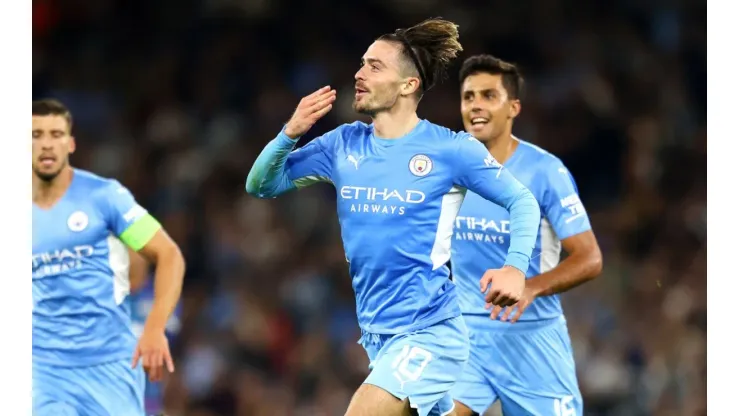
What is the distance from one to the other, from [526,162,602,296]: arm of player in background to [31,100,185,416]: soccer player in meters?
1.61

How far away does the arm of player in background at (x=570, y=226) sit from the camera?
4.76 m

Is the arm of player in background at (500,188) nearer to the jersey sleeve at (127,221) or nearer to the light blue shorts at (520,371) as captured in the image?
the light blue shorts at (520,371)

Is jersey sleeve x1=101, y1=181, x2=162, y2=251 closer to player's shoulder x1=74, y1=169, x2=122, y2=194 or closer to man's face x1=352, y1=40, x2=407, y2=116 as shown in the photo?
player's shoulder x1=74, y1=169, x2=122, y2=194

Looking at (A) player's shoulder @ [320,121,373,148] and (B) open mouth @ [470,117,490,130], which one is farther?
(B) open mouth @ [470,117,490,130]

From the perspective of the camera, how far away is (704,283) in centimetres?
661

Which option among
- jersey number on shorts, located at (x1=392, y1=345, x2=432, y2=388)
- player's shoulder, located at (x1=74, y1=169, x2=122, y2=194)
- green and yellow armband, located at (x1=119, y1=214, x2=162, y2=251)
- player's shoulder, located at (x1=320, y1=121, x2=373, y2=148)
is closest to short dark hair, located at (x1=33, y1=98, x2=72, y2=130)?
player's shoulder, located at (x1=74, y1=169, x2=122, y2=194)

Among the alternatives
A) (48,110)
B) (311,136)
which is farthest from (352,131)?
(311,136)

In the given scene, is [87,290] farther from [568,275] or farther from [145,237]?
[568,275]

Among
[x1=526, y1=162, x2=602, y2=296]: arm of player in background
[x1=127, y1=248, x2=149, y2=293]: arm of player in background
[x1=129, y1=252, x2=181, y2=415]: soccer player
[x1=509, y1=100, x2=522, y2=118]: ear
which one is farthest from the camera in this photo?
[x1=129, y1=252, x2=181, y2=415]: soccer player

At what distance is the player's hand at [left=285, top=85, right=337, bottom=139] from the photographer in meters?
3.96

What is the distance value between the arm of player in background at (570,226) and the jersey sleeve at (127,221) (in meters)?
1.69

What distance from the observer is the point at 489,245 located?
4.87 meters

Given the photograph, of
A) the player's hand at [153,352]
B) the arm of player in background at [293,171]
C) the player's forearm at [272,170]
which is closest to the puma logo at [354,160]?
the arm of player in background at [293,171]

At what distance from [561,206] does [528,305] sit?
0.45 m
